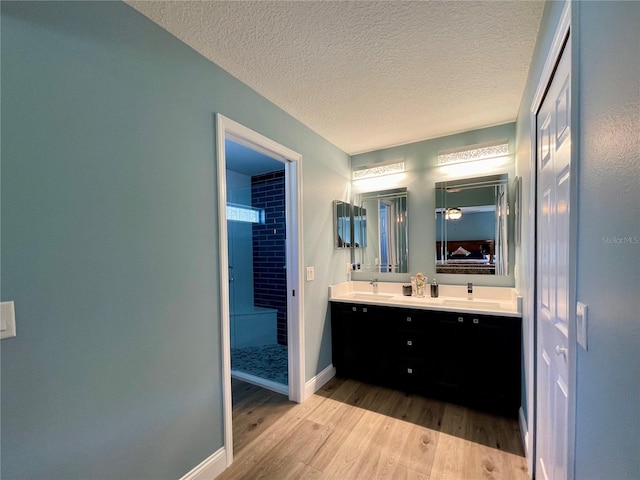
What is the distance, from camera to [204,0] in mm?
1280

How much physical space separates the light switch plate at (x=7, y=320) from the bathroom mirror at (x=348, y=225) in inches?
94.7

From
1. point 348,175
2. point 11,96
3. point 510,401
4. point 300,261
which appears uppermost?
Result: point 348,175

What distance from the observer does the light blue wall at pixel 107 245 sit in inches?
39.0

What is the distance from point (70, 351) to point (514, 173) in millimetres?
3262

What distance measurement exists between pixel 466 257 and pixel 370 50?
2048 mm

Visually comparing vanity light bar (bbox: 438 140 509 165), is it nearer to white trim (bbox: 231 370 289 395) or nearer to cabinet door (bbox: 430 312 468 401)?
cabinet door (bbox: 430 312 468 401)

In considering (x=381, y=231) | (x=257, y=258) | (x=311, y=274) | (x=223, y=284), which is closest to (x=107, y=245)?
(x=223, y=284)

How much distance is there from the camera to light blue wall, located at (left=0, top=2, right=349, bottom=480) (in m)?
0.99

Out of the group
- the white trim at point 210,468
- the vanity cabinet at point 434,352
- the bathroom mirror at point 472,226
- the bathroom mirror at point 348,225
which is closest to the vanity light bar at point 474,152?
the bathroom mirror at point 472,226

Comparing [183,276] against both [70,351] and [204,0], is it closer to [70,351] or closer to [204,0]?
[70,351]

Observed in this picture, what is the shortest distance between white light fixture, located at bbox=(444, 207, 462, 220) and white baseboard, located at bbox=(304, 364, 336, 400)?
1956 millimetres

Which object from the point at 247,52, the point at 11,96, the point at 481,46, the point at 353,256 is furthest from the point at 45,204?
the point at 353,256

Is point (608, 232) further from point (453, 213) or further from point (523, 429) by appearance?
point (453, 213)

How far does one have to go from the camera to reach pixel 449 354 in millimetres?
2377
